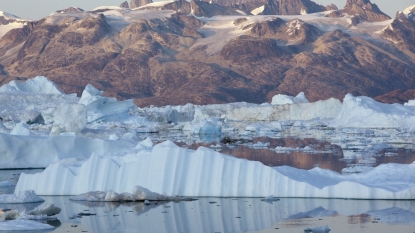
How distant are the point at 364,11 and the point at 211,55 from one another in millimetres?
44700

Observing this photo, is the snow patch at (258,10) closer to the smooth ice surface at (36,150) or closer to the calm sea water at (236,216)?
the smooth ice surface at (36,150)

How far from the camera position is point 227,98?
102 m

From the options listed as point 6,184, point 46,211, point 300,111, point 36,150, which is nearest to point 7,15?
point 300,111

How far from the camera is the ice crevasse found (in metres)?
11.0

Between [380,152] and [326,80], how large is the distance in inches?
3646

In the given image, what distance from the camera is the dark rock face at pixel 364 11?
15225cm

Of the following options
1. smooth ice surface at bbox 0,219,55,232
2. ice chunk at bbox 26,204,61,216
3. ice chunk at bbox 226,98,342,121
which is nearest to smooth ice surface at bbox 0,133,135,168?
ice chunk at bbox 26,204,61,216

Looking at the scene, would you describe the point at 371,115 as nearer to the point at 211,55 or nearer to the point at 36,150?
the point at 36,150

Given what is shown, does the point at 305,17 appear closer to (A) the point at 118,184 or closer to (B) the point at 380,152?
(B) the point at 380,152

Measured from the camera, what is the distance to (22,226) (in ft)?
29.5

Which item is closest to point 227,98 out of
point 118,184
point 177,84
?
point 177,84

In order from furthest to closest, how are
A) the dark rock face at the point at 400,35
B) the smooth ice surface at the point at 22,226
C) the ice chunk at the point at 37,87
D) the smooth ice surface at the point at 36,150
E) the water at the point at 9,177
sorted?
the dark rock face at the point at 400,35 < the ice chunk at the point at 37,87 < the smooth ice surface at the point at 36,150 < the water at the point at 9,177 < the smooth ice surface at the point at 22,226

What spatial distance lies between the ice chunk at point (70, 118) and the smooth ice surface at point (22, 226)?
18678mm

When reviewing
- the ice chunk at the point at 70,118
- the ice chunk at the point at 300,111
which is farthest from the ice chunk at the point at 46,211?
the ice chunk at the point at 300,111
